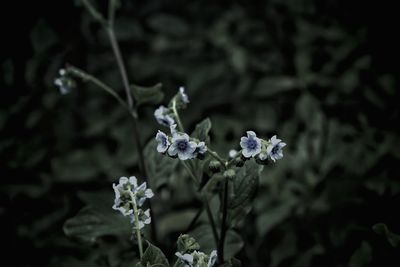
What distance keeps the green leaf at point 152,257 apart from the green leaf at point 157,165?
463mm

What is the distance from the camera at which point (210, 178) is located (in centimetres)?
145

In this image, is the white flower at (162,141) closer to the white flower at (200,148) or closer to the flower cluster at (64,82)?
the white flower at (200,148)

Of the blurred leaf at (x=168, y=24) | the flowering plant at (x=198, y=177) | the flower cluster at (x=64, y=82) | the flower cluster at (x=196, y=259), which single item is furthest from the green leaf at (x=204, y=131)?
the blurred leaf at (x=168, y=24)

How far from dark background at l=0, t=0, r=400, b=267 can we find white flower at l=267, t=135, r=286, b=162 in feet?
1.59

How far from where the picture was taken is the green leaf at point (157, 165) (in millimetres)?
1688

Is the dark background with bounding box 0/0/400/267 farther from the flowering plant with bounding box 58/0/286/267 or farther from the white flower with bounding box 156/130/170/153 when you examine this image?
the white flower with bounding box 156/130/170/153

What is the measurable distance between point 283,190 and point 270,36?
2.88ft

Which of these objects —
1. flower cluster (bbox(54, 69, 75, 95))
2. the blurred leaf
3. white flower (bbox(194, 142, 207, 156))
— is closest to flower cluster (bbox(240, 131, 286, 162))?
white flower (bbox(194, 142, 207, 156))

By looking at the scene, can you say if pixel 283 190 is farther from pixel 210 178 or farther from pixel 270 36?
pixel 210 178

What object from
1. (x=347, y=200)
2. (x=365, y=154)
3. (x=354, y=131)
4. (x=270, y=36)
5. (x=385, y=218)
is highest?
(x=270, y=36)

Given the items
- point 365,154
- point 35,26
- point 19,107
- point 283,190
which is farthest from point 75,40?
point 365,154

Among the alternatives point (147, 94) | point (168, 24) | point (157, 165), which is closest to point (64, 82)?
point (147, 94)

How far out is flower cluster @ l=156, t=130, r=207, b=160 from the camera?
48.4 inches

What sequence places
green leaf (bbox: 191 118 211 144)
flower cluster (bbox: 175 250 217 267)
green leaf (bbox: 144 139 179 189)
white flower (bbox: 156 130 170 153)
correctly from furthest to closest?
green leaf (bbox: 144 139 179 189), green leaf (bbox: 191 118 211 144), white flower (bbox: 156 130 170 153), flower cluster (bbox: 175 250 217 267)
